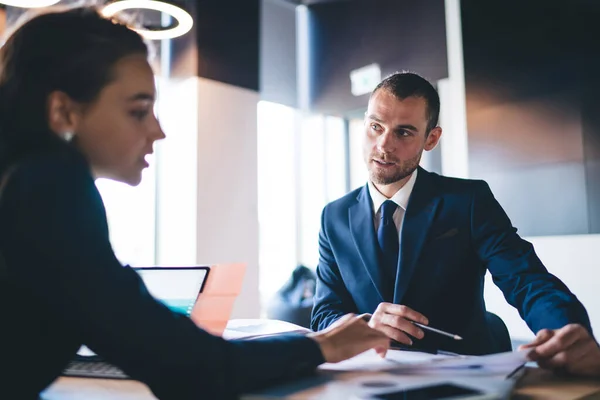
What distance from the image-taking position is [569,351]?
3.39 ft

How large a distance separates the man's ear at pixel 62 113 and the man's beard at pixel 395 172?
1.16 meters

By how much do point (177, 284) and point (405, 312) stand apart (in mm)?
589

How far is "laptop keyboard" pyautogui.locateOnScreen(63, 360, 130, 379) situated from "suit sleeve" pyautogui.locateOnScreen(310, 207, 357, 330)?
695 millimetres

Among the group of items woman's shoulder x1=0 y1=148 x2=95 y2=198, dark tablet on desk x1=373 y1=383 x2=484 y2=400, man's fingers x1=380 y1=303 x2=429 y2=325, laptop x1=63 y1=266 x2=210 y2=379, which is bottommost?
dark tablet on desk x1=373 y1=383 x2=484 y2=400

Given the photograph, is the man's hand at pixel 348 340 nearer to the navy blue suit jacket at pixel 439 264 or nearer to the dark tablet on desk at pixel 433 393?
the dark tablet on desk at pixel 433 393

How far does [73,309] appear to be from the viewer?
0.74m

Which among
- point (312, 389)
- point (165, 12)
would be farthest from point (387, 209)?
point (165, 12)

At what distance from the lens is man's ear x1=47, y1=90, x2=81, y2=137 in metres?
0.87

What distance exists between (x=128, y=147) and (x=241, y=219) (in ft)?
13.1

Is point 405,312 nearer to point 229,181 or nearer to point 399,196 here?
point 399,196

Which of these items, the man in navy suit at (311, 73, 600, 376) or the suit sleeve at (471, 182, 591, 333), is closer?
the suit sleeve at (471, 182, 591, 333)

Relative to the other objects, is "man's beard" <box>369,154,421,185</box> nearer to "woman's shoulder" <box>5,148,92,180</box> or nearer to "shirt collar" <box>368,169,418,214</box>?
"shirt collar" <box>368,169,418,214</box>

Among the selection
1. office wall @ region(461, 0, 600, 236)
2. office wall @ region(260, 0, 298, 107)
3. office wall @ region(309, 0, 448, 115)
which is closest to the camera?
office wall @ region(461, 0, 600, 236)

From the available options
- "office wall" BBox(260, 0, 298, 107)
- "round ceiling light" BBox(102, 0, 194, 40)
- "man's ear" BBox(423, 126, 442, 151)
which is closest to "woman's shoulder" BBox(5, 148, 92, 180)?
"man's ear" BBox(423, 126, 442, 151)
